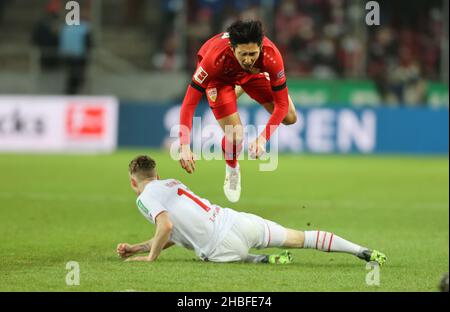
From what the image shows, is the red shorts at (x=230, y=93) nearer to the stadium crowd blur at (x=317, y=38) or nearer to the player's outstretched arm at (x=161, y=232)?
the player's outstretched arm at (x=161, y=232)

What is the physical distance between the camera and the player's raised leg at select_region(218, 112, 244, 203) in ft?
35.3

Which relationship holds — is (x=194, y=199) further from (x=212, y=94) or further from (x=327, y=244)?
(x=212, y=94)

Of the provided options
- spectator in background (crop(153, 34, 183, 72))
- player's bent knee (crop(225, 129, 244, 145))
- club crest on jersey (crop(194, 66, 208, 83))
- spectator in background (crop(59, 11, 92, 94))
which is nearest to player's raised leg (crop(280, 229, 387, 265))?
club crest on jersey (crop(194, 66, 208, 83))

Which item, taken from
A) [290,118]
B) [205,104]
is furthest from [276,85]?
[205,104]

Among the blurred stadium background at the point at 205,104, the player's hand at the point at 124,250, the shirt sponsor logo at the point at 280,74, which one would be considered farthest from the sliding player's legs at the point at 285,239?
the blurred stadium background at the point at 205,104

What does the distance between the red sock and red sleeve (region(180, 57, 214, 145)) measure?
156 centimetres

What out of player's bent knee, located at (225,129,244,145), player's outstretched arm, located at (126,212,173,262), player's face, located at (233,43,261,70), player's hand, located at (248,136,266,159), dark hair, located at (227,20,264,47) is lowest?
player's outstretched arm, located at (126,212,173,262)

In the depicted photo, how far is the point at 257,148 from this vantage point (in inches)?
332

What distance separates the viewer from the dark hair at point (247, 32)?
890 centimetres

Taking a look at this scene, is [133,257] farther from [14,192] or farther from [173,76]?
[173,76]

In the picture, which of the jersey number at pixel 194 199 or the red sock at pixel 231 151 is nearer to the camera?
the jersey number at pixel 194 199

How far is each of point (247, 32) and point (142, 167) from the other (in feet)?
5.17

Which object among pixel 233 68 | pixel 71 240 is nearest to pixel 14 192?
pixel 71 240

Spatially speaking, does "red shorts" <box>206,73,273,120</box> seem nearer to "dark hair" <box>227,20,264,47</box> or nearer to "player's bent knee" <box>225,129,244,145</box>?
"player's bent knee" <box>225,129,244,145</box>
